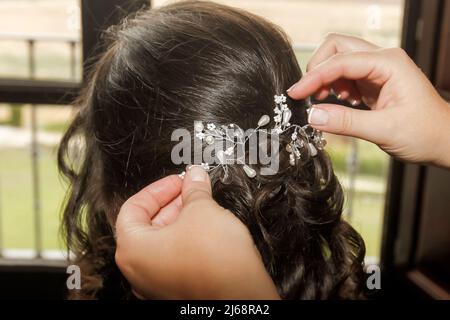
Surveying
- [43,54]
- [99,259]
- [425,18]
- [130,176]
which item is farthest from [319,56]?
[43,54]

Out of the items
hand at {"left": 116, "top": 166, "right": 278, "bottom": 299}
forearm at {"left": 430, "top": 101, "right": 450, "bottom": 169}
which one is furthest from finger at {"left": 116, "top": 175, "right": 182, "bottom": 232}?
forearm at {"left": 430, "top": 101, "right": 450, "bottom": 169}

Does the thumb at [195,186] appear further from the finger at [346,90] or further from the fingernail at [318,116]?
the finger at [346,90]

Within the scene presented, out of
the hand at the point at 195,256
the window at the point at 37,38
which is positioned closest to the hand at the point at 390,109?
the hand at the point at 195,256

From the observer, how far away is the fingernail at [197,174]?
80cm

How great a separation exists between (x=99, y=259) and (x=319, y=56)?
24.6 inches

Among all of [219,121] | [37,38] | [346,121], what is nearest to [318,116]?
[346,121]

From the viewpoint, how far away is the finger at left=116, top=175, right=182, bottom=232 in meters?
0.79

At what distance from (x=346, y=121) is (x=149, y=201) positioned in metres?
0.35

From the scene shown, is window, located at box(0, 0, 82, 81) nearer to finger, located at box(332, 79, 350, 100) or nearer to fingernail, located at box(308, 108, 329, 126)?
finger, located at box(332, 79, 350, 100)

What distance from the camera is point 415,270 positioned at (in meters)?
1.86

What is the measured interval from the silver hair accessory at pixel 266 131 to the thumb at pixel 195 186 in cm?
3

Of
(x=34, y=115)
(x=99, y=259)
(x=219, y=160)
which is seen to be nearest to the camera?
(x=219, y=160)

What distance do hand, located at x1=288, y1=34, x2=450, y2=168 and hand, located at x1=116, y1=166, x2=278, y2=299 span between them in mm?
233

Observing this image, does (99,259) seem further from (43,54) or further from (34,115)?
(43,54)
